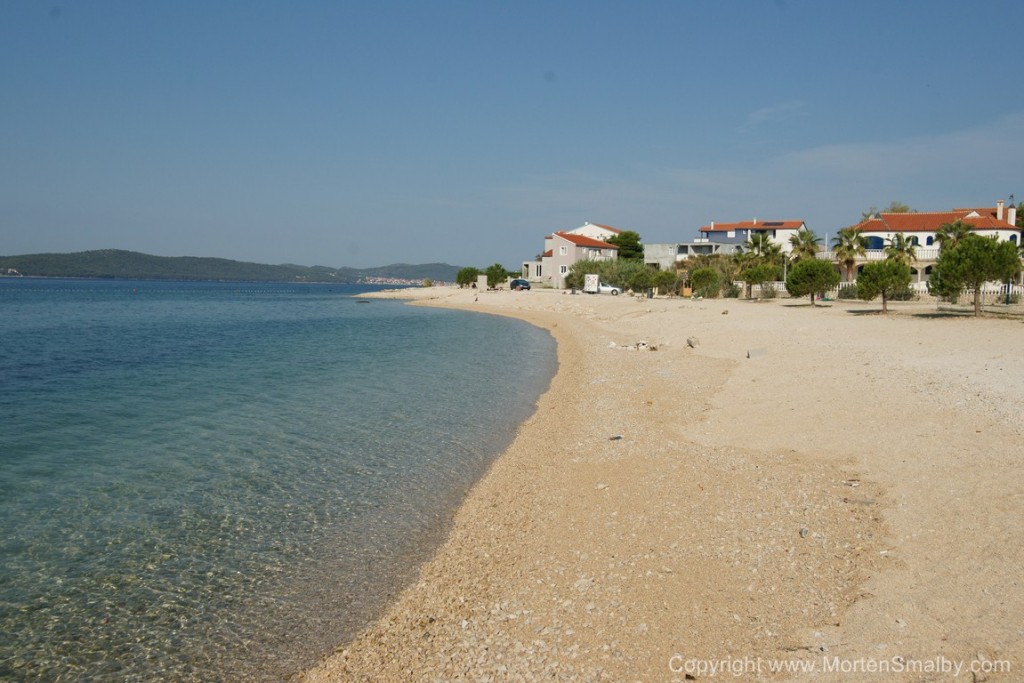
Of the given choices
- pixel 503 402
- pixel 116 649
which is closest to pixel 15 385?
pixel 503 402

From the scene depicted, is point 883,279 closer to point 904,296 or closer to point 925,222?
point 904,296

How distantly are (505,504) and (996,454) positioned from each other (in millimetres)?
6932

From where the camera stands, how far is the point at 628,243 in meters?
104

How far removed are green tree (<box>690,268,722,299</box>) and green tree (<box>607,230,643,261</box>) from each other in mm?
38907

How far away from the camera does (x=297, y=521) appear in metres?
9.47

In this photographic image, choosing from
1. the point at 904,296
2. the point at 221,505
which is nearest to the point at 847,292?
the point at 904,296

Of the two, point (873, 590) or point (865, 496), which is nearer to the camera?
point (873, 590)

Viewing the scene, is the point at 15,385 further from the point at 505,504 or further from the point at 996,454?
the point at 996,454

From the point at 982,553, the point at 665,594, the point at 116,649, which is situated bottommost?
the point at 116,649

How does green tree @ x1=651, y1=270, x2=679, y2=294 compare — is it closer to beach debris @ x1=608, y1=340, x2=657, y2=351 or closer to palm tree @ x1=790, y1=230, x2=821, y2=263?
palm tree @ x1=790, y1=230, x2=821, y2=263

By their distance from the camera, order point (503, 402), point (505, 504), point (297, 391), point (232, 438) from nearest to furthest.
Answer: point (505, 504) < point (232, 438) < point (503, 402) < point (297, 391)

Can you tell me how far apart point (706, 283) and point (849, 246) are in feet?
40.4

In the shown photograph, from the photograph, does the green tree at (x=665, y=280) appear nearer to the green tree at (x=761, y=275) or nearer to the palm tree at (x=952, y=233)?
the green tree at (x=761, y=275)

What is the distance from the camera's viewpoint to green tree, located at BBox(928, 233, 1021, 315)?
27.1 m
